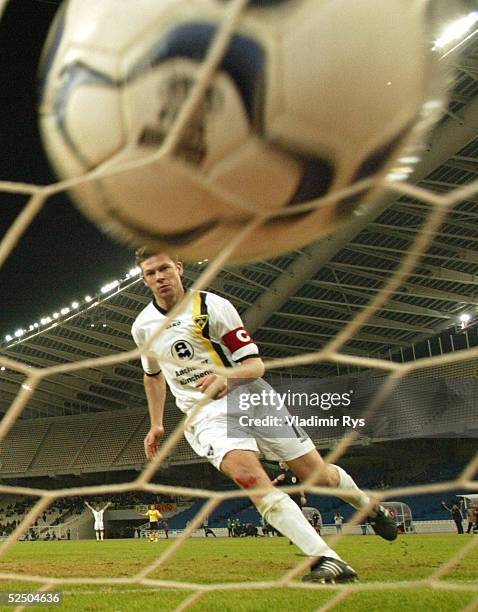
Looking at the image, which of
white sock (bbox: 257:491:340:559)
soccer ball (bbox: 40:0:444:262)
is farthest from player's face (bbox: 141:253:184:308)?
soccer ball (bbox: 40:0:444:262)

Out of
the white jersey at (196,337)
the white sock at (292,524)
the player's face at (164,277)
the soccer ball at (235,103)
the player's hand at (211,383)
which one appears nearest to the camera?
the soccer ball at (235,103)

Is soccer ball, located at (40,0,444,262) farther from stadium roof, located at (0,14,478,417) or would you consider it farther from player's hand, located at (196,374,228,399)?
stadium roof, located at (0,14,478,417)

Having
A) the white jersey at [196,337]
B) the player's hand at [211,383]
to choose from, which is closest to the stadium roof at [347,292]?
the white jersey at [196,337]

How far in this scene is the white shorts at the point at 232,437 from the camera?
2832mm

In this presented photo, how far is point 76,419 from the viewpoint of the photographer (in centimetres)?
2961

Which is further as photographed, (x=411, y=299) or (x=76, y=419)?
(x=76, y=419)

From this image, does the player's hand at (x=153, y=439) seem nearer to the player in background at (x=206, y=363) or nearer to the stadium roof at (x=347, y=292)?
the player in background at (x=206, y=363)

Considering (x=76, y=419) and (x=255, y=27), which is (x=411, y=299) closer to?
(x=76, y=419)

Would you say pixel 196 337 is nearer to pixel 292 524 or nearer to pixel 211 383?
pixel 211 383

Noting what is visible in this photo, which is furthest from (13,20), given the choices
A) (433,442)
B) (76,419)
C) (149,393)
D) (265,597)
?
(76,419)

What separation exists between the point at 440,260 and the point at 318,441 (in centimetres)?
704

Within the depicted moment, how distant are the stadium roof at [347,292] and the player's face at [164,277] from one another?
10.9 m

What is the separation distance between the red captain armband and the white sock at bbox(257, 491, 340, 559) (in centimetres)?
66

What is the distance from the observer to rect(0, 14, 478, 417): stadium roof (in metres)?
15.8
